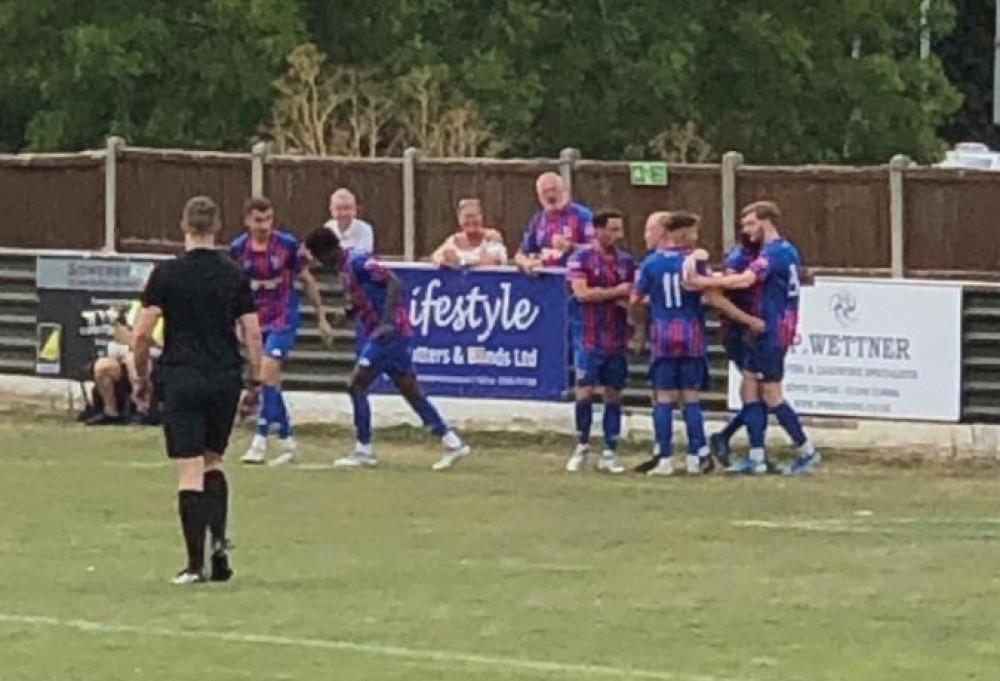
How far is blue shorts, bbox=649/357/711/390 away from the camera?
20109 millimetres

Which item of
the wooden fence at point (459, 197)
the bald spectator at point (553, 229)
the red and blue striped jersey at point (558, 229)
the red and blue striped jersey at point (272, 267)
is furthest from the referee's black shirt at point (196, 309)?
the wooden fence at point (459, 197)

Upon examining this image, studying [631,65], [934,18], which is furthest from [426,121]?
[934,18]

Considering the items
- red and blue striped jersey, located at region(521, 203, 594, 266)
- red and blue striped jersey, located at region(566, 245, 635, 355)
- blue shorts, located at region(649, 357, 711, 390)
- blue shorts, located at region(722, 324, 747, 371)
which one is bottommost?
blue shorts, located at region(649, 357, 711, 390)

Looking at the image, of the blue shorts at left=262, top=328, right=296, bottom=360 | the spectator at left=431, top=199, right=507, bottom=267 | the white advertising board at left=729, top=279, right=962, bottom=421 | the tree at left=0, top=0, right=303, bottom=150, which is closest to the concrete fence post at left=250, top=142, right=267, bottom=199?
A: the spectator at left=431, top=199, right=507, bottom=267

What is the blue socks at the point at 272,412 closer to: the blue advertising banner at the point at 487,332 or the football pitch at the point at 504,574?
the football pitch at the point at 504,574

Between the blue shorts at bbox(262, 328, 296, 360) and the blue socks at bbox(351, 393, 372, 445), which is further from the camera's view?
the blue shorts at bbox(262, 328, 296, 360)

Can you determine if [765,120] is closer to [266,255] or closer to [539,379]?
[539,379]

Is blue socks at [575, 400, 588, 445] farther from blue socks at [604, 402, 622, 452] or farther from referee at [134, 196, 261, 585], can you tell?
referee at [134, 196, 261, 585]

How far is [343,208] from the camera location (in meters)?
21.1

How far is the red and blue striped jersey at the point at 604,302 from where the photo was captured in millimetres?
20344

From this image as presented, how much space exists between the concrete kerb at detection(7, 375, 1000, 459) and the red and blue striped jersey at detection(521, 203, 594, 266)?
1.32 meters

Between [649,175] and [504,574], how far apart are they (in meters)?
9.54

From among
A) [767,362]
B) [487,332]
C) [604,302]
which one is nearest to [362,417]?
[604,302]

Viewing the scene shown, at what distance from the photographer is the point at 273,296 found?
2041 centimetres
